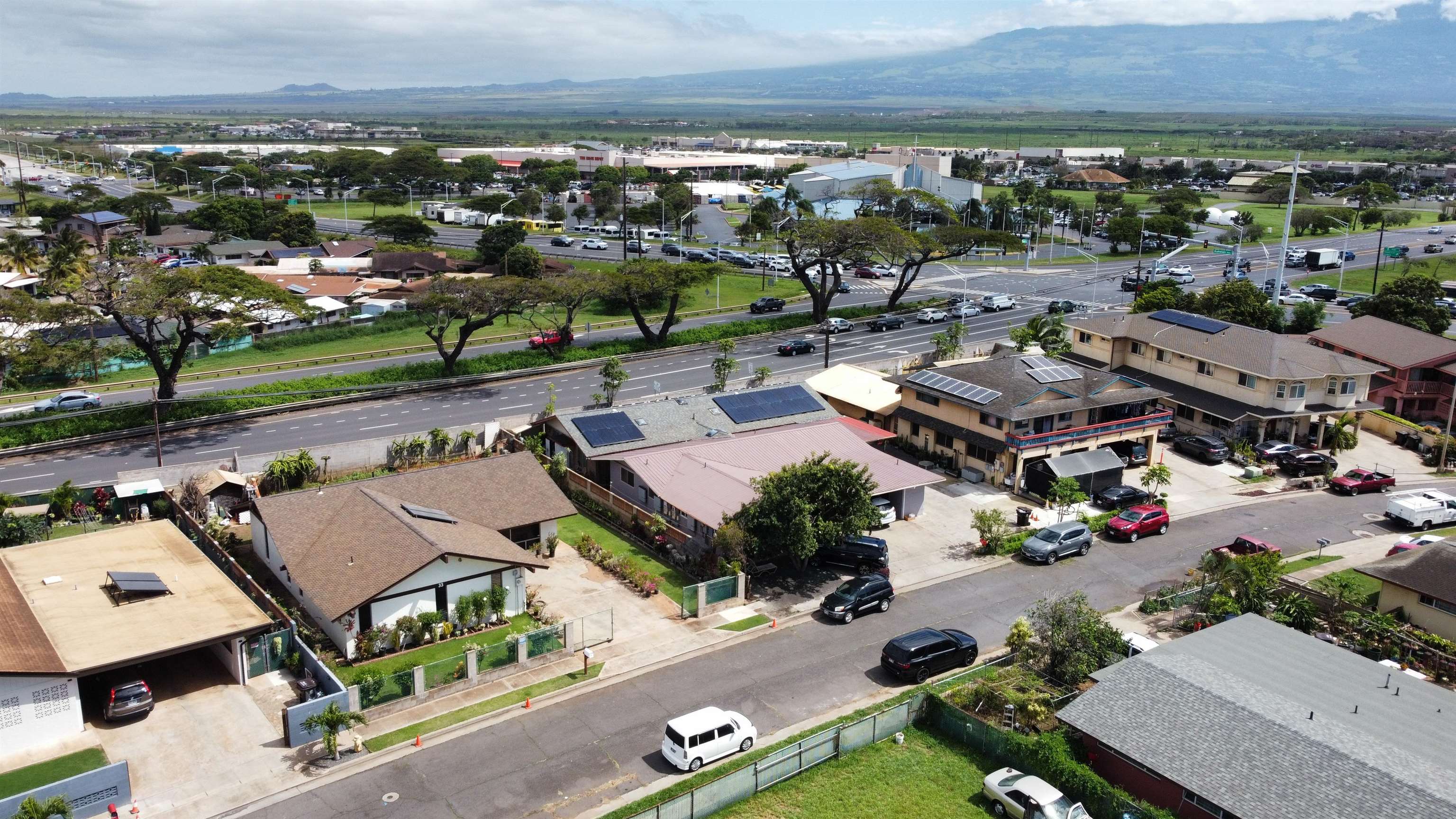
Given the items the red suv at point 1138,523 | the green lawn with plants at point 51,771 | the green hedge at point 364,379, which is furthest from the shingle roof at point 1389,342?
the green lawn with plants at point 51,771

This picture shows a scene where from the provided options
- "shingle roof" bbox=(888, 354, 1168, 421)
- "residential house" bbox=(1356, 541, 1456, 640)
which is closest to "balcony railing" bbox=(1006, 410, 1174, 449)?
"shingle roof" bbox=(888, 354, 1168, 421)

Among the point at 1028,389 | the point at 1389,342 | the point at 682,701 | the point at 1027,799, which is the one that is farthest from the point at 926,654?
the point at 1389,342

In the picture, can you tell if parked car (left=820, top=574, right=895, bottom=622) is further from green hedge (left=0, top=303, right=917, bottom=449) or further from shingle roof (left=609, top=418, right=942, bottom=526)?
green hedge (left=0, top=303, right=917, bottom=449)

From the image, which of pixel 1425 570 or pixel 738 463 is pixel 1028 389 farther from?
pixel 1425 570

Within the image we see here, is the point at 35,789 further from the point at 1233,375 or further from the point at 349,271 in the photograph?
the point at 349,271

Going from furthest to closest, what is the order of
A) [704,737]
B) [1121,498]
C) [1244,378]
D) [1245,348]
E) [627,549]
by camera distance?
[1245,348], [1244,378], [1121,498], [627,549], [704,737]

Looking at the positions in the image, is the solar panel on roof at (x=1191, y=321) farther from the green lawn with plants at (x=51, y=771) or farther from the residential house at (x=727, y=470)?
the green lawn with plants at (x=51, y=771)

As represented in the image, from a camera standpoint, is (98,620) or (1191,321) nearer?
(98,620)

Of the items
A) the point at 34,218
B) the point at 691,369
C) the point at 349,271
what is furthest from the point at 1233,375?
the point at 34,218
